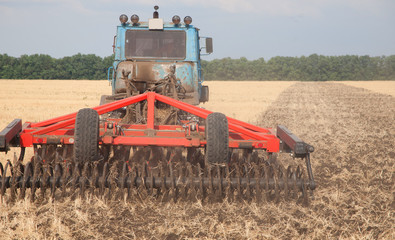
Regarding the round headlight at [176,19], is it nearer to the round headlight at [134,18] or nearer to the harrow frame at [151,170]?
the round headlight at [134,18]

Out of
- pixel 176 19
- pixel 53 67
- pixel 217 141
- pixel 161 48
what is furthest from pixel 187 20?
pixel 53 67

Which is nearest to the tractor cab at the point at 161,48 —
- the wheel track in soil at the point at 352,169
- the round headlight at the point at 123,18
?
the round headlight at the point at 123,18

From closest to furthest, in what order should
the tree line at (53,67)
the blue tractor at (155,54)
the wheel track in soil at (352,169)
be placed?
the wheel track in soil at (352,169), the blue tractor at (155,54), the tree line at (53,67)

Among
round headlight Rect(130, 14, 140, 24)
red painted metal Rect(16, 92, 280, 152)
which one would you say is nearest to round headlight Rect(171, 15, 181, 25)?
round headlight Rect(130, 14, 140, 24)

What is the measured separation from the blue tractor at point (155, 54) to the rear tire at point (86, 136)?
2073 millimetres

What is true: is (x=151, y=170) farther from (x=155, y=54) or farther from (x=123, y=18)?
(x=123, y=18)

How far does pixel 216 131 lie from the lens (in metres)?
4.09

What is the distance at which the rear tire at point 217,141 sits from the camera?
4.09m

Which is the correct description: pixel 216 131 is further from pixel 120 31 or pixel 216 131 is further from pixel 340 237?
pixel 120 31

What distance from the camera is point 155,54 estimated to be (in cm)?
659

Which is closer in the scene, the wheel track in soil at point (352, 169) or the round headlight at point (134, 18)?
the wheel track in soil at point (352, 169)

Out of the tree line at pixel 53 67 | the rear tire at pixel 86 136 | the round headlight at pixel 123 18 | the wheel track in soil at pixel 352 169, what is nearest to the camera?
the wheel track in soil at pixel 352 169

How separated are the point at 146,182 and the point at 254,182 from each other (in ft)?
3.56

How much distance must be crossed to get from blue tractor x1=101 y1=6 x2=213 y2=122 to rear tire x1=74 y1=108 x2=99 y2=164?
207cm
